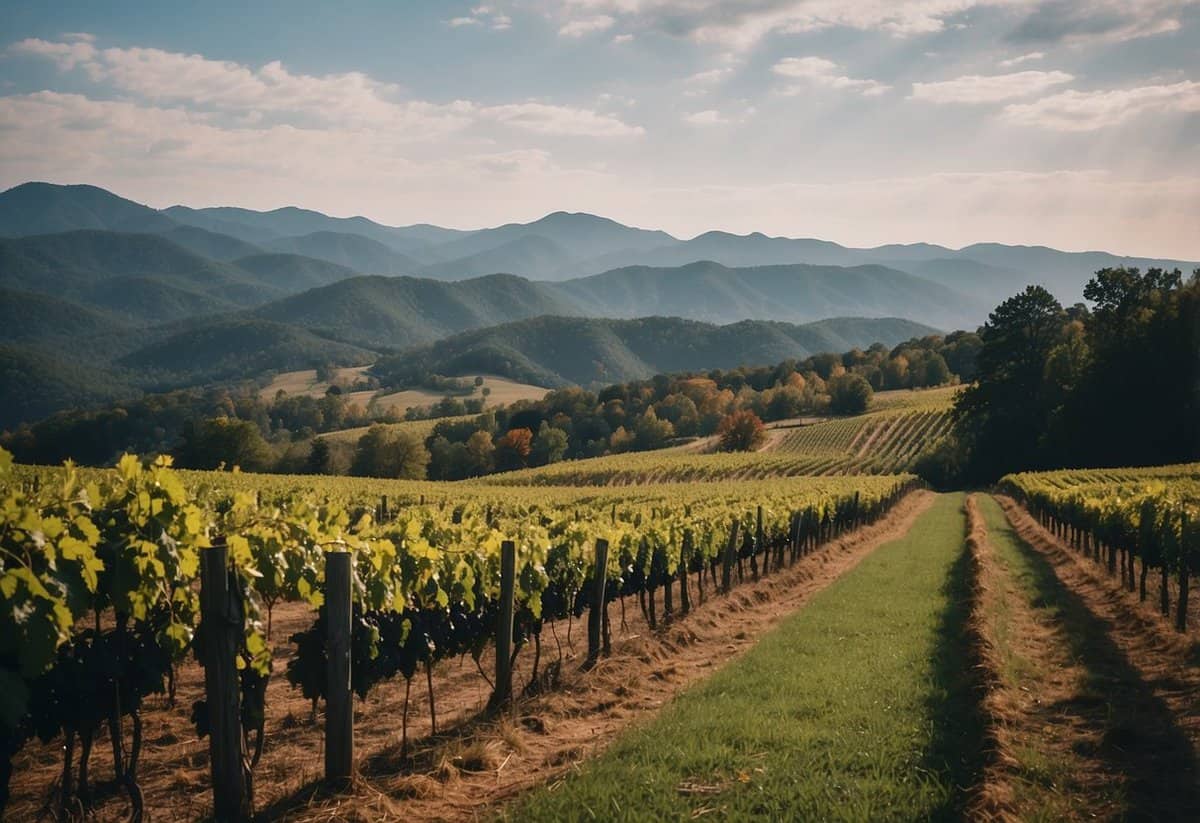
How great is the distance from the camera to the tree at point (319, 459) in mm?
84312

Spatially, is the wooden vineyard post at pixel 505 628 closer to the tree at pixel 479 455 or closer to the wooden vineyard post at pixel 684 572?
the wooden vineyard post at pixel 684 572

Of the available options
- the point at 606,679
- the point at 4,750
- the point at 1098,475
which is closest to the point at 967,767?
the point at 606,679

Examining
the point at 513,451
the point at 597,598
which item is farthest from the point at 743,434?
the point at 597,598

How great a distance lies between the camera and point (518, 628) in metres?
9.63

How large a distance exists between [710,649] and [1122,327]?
66916 mm

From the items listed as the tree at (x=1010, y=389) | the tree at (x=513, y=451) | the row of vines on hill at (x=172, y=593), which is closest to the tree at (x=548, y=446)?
the tree at (x=513, y=451)

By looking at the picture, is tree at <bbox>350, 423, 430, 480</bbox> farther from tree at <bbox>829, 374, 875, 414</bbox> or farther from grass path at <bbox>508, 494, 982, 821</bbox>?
grass path at <bbox>508, 494, 982, 821</bbox>

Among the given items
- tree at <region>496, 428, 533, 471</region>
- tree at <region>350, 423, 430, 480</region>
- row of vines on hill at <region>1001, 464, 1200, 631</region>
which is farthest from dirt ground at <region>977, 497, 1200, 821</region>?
tree at <region>496, 428, 533, 471</region>

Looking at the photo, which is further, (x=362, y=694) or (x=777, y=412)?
(x=777, y=412)

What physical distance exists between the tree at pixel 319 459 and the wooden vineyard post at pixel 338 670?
83464 millimetres

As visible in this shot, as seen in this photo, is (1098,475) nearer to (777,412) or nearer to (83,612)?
(83,612)

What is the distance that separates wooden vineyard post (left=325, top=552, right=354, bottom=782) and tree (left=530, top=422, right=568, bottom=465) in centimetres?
9719

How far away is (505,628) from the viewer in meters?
8.52

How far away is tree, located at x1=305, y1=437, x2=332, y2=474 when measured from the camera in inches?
3319
